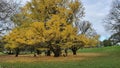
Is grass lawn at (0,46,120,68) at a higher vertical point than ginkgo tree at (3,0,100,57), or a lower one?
lower

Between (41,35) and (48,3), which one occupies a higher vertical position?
(48,3)

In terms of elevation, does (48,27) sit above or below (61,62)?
above

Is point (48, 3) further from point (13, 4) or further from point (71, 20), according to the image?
point (13, 4)

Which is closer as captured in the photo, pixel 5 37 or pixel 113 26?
pixel 5 37

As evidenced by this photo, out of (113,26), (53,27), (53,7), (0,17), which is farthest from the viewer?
(113,26)

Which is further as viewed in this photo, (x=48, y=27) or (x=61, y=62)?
(x=48, y=27)

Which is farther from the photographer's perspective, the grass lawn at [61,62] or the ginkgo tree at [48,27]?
the ginkgo tree at [48,27]

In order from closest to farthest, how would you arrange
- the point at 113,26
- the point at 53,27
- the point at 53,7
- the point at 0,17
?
the point at 0,17, the point at 53,27, the point at 53,7, the point at 113,26

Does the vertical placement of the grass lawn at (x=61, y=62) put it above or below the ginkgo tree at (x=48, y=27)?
below

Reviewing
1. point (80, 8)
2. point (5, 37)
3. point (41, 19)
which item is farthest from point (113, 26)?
point (5, 37)

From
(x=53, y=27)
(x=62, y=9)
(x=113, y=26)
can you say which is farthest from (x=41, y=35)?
(x=113, y=26)

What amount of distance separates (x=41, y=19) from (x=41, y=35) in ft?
11.9

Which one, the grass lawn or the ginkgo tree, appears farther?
the ginkgo tree

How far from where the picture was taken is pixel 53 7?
1932 inches
